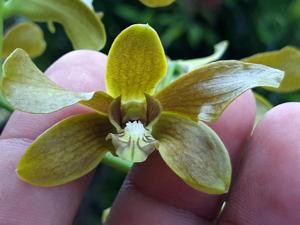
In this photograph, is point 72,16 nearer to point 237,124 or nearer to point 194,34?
point 237,124

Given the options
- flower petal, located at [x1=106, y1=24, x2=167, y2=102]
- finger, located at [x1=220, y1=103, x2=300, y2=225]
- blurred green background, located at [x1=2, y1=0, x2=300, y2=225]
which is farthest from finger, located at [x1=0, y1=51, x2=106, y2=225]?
blurred green background, located at [x1=2, y1=0, x2=300, y2=225]

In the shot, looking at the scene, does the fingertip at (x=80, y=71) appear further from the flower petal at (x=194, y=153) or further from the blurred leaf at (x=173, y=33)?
the blurred leaf at (x=173, y=33)

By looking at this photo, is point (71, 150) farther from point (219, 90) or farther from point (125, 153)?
point (219, 90)

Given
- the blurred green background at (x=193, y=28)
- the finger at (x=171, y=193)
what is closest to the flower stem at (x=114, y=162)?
the finger at (x=171, y=193)

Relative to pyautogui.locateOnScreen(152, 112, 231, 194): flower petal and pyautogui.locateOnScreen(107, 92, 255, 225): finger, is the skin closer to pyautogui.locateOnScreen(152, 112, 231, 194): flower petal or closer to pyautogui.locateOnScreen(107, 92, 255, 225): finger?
pyautogui.locateOnScreen(107, 92, 255, 225): finger

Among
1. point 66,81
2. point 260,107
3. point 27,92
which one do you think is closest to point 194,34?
point 260,107
